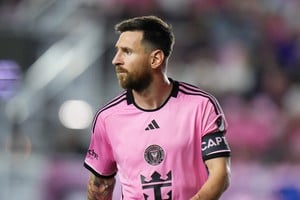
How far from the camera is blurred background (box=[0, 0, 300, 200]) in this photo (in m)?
10.7

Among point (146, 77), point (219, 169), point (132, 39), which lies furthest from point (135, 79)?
point (219, 169)

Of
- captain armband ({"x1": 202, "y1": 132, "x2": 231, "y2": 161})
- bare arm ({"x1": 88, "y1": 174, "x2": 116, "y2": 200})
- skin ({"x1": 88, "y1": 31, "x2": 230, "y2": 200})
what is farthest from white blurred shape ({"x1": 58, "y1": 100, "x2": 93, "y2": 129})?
captain armband ({"x1": 202, "y1": 132, "x2": 231, "y2": 161})

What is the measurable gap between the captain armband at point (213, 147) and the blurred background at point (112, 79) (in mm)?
4456

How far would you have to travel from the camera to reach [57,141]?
1125 cm

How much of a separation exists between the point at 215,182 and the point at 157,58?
0.79m

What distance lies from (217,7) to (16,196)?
3914 millimetres

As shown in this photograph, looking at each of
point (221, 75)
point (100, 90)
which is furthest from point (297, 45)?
point (100, 90)

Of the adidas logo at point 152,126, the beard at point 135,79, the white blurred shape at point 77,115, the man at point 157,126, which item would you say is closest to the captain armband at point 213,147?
the man at point 157,126

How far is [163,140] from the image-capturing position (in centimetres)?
592

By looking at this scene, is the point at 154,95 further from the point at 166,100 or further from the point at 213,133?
the point at 213,133

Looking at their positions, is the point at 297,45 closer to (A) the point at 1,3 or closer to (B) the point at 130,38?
(A) the point at 1,3

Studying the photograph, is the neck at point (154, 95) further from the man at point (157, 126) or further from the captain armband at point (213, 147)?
the captain armband at point (213, 147)

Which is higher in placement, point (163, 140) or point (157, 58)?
point (157, 58)

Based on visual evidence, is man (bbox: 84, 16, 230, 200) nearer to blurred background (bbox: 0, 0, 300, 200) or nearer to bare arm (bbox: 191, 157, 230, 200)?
bare arm (bbox: 191, 157, 230, 200)
